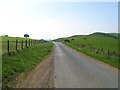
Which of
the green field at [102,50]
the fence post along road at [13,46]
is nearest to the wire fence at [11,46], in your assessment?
the fence post along road at [13,46]

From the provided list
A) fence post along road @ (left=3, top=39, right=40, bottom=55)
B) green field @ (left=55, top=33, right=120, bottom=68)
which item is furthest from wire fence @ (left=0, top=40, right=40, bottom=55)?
green field @ (left=55, top=33, right=120, bottom=68)

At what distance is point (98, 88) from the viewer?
1031cm

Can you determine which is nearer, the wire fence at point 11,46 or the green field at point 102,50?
the wire fence at point 11,46

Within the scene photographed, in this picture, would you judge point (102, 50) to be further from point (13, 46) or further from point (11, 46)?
point (11, 46)

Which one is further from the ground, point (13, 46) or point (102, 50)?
point (13, 46)

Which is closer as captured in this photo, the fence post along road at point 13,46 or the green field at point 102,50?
the fence post along road at point 13,46

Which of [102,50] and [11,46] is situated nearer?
[11,46]

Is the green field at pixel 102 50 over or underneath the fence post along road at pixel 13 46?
underneath

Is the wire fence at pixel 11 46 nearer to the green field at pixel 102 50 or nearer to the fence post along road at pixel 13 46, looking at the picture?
the fence post along road at pixel 13 46

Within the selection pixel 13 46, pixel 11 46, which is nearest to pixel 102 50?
pixel 13 46

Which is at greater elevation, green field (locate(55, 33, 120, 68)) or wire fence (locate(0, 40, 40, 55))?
wire fence (locate(0, 40, 40, 55))

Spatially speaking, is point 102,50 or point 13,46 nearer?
point 13,46

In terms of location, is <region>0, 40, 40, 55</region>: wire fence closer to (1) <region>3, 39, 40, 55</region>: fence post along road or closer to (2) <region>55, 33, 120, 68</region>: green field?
(1) <region>3, 39, 40, 55</region>: fence post along road

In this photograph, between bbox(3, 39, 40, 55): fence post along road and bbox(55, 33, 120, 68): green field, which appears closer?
bbox(3, 39, 40, 55): fence post along road
